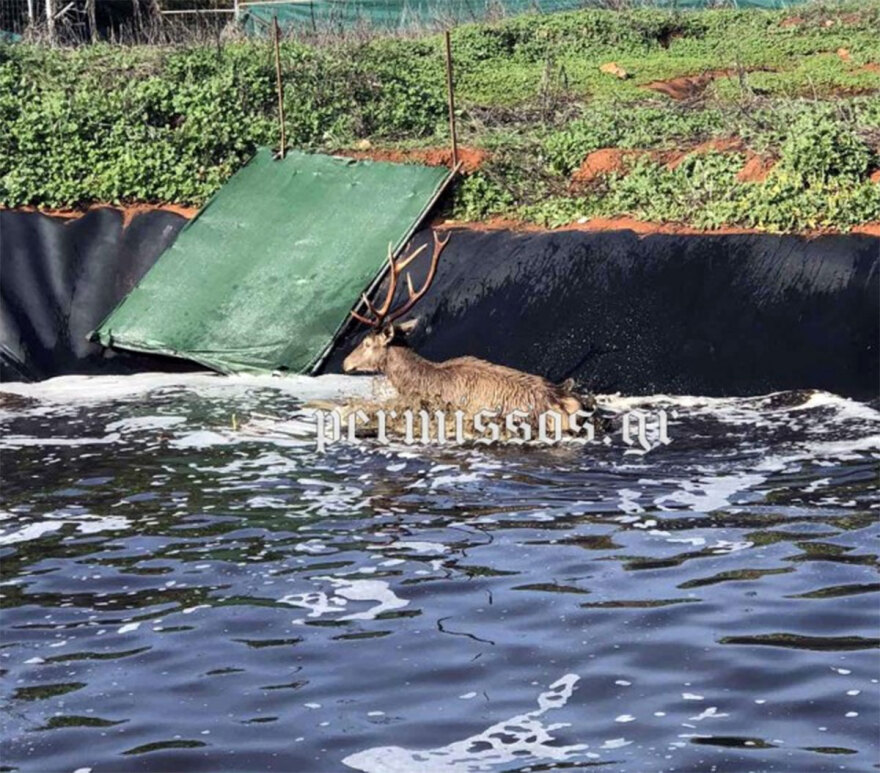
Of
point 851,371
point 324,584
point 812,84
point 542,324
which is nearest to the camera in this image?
point 324,584

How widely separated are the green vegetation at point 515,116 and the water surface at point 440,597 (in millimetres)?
2709

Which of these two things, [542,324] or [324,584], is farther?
[542,324]

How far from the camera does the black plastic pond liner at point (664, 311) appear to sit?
41.9ft

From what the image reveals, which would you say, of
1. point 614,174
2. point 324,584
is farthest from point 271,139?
point 324,584

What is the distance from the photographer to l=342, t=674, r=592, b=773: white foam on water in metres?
6.98

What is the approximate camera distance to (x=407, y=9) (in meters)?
25.2

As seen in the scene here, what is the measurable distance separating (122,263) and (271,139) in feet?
7.97

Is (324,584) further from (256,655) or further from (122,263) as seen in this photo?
(122,263)

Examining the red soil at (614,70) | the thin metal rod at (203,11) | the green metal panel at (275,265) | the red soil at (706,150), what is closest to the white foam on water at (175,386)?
the green metal panel at (275,265)

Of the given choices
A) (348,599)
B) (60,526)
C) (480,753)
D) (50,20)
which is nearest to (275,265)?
(60,526)

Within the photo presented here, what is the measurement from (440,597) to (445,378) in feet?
12.2

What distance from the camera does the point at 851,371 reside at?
1254cm

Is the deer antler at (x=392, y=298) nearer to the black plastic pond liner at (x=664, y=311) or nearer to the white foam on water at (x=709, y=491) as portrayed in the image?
the black plastic pond liner at (x=664, y=311)

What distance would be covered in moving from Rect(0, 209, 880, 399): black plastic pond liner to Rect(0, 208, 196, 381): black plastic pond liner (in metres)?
0.01
